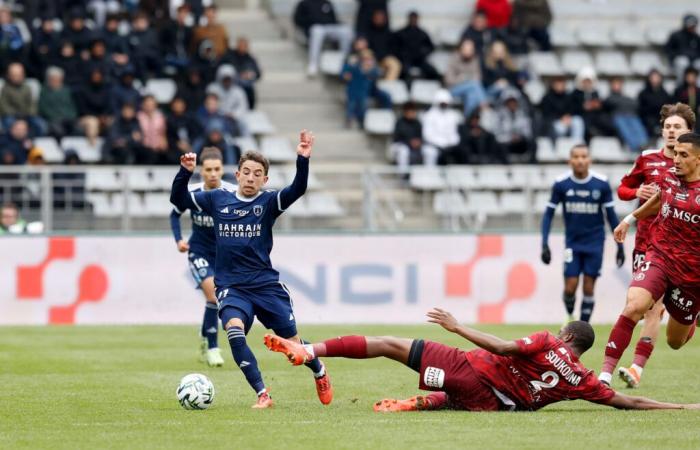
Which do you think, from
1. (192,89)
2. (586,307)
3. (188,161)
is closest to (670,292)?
(188,161)

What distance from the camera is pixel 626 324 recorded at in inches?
500

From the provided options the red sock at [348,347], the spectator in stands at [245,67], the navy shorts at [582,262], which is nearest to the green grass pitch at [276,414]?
the red sock at [348,347]

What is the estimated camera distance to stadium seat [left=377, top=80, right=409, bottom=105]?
2989 cm

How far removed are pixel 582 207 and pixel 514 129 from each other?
9.75 metres

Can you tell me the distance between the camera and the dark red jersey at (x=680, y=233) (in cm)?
1249

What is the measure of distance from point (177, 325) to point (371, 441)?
42.7ft

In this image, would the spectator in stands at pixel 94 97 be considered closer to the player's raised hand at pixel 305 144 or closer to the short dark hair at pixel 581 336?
the player's raised hand at pixel 305 144

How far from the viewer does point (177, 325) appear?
22562 millimetres

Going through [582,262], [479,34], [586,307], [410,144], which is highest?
[479,34]

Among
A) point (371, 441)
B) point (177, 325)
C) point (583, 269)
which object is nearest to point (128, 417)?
point (371, 441)

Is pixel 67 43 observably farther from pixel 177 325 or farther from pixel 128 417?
pixel 128 417

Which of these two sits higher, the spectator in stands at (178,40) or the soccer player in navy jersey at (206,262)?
the spectator in stands at (178,40)

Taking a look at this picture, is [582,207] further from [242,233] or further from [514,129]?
[514,129]

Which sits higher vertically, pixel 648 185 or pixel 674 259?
pixel 648 185
